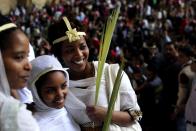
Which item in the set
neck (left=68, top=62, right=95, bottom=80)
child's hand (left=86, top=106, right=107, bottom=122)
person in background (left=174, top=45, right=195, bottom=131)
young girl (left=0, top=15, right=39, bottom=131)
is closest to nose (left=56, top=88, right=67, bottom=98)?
child's hand (left=86, top=106, right=107, bottom=122)

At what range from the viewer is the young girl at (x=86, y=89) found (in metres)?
2.44

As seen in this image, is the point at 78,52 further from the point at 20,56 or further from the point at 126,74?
the point at 20,56

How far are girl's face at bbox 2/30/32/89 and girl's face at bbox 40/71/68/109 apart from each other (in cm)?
47

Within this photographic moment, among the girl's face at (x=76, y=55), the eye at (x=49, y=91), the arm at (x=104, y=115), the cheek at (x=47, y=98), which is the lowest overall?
the arm at (x=104, y=115)

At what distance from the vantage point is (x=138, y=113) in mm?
2498

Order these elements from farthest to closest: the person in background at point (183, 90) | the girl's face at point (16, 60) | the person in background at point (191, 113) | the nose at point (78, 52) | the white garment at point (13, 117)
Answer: the person in background at point (183, 90)
the person in background at point (191, 113)
the nose at point (78, 52)
the girl's face at point (16, 60)
the white garment at point (13, 117)

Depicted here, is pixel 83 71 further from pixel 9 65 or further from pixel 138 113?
pixel 9 65

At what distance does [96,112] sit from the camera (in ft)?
7.77

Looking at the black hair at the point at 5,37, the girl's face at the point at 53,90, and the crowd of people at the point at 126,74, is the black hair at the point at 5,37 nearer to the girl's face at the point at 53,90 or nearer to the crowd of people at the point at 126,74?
the crowd of people at the point at 126,74

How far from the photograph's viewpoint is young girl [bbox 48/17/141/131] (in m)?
2.44

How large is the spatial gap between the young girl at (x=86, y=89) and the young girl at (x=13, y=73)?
2.38 ft

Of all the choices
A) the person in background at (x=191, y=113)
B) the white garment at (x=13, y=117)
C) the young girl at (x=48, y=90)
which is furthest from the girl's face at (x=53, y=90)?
the person in background at (x=191, y=113)

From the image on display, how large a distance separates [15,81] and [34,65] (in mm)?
505

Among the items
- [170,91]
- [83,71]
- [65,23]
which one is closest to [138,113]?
[83,71]
